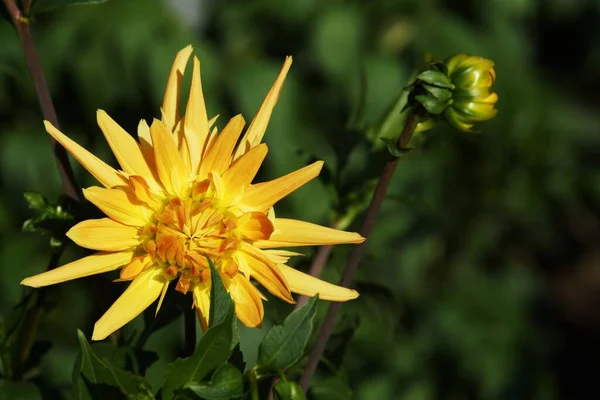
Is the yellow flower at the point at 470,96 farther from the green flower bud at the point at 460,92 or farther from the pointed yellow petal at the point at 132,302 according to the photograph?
the pointed yellow petal at the point at 132,302

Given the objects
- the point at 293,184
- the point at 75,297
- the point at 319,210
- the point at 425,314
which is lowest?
the point at 425,314

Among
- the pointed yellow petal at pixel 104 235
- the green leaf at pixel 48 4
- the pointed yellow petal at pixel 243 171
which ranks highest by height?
the green leaf at pixel 48 4

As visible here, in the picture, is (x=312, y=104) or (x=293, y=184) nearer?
(x=293, y=184)

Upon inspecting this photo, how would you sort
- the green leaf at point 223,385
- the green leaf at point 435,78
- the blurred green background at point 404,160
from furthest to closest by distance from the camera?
1. the blurred green background at point 404,160
2. the green leaf at point 435,78
3. the green leaf at point 223,385

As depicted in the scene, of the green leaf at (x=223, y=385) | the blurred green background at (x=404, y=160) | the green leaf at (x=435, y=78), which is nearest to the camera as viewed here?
the green leaf at (x=223, y=385)

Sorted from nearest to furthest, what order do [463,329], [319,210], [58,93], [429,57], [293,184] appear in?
[293,184]
[429,57]
[319,210]
[58,93]
[463,329]

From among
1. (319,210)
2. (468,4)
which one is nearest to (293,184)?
(319,210)

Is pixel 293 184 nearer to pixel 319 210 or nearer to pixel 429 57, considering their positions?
pixel 429 57

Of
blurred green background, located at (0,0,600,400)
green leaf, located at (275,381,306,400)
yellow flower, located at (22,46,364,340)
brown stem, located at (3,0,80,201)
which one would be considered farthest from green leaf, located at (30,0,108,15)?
blurred green background, located at (0,0,600,400)

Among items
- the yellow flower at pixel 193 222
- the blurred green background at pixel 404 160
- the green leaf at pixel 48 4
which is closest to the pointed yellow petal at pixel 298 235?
the yellow flower at pixel 193 222
